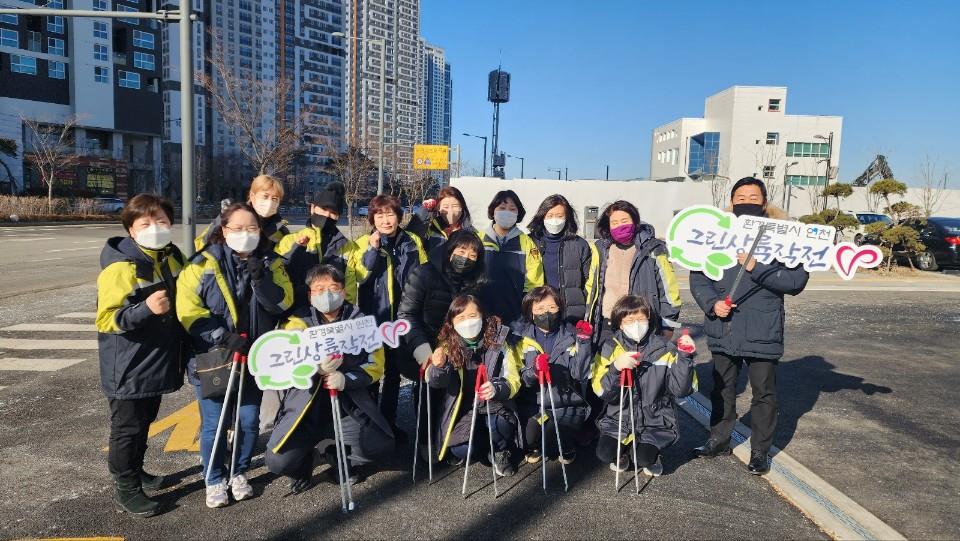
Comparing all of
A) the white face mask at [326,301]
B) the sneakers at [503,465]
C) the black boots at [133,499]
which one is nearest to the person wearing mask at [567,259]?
the sneakers at [503,465]

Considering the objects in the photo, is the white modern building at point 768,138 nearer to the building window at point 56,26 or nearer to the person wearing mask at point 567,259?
the person wearing mask at point 567,259

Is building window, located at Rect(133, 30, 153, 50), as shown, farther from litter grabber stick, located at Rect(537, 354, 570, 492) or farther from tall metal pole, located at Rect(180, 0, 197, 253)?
litter grabber stick, located at Rect(537, 354, 570, 492)

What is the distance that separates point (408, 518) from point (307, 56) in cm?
13000

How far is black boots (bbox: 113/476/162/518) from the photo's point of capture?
349 cm

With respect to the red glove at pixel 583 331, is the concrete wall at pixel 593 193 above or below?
above

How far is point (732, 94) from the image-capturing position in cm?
5922

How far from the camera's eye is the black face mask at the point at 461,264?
14.1ft

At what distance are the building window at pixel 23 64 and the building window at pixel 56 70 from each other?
1.18 m

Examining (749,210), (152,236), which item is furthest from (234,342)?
(749,210)

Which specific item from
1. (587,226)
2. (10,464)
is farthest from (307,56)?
(10,464)

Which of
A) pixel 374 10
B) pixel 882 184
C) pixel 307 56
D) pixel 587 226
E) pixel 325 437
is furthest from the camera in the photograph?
pixel 374 10

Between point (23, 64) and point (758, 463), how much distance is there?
67535mm

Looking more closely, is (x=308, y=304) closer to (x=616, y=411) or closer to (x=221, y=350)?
(x=221, y=350)

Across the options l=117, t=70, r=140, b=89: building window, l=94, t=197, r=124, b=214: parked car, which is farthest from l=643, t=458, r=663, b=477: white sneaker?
l=117, t=70, r=140, b=89: building window
